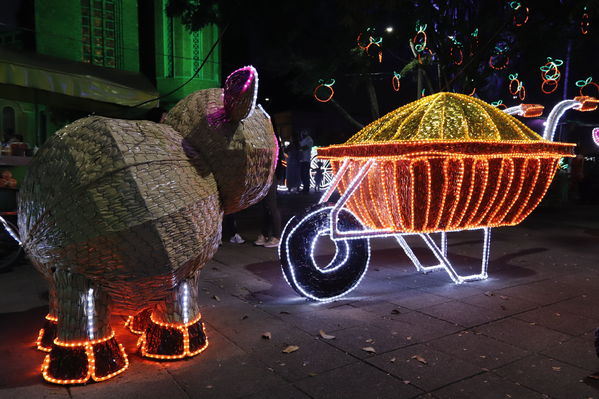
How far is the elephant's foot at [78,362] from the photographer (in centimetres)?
249

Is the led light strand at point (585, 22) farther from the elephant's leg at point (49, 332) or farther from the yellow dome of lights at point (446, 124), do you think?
the elephant's leg at point (49, 332)

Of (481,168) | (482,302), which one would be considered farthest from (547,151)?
(482,302)

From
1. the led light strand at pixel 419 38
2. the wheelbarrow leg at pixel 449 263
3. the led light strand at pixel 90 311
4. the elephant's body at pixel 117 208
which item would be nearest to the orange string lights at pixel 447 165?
the wheelbarrow leg at pixel 449 263

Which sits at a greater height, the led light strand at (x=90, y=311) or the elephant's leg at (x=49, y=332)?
the led light strand at (x=90, y=311)

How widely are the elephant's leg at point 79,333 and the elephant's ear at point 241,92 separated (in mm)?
1212

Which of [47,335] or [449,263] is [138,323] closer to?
[47,335]

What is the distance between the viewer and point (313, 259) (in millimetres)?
4152

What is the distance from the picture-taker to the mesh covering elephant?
2.36 m

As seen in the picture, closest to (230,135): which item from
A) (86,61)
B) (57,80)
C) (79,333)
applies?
(79,333)

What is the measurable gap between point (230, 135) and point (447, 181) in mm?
2054

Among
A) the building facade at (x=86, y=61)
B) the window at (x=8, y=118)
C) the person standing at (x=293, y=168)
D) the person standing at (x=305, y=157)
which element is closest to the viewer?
the building facade at (x=86, y=61)

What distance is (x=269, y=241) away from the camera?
6941mm

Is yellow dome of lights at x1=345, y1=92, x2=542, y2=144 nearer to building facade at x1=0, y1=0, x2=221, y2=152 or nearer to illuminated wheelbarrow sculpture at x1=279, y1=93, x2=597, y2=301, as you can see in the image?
illuminated wheelbarrow sculpture at x1=279, y1=93, x2=597, y2=301

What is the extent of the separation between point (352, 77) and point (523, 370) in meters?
12.5
